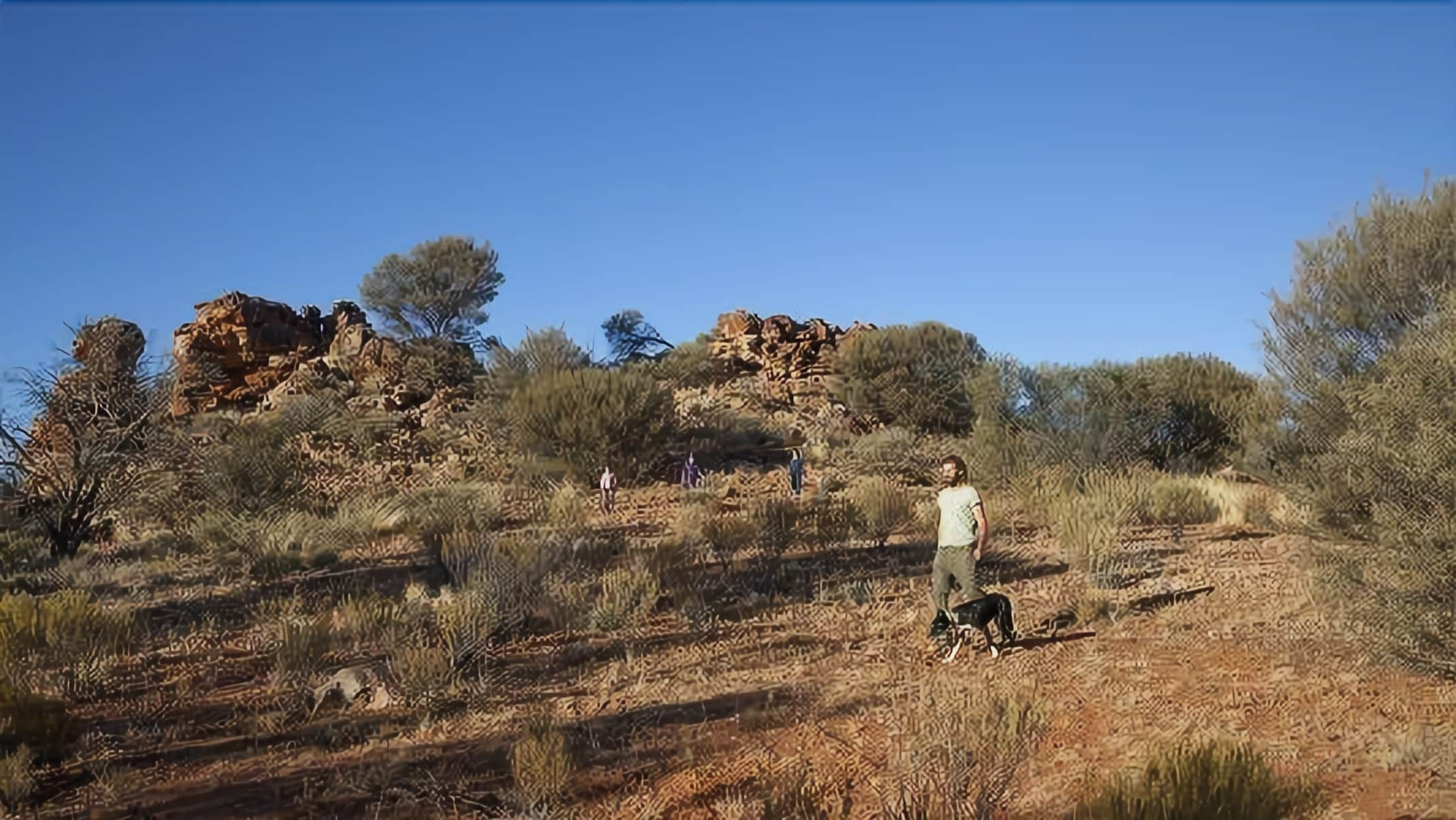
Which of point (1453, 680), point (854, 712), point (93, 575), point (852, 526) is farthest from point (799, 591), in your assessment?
point (93, 575)

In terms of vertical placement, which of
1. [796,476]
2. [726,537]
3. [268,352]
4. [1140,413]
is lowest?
[726,537]

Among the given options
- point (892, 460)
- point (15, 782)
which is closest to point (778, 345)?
point (892, 460)

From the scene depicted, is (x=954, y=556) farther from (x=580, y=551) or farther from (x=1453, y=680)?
(x=580, y=551)

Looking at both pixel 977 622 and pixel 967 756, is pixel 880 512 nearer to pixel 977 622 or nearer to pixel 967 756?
pixel 977 622

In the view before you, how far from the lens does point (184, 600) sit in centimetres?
1148

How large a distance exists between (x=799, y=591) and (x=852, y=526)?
292 cm

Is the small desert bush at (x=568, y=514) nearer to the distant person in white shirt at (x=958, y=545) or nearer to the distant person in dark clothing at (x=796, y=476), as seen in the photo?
the distant person in dark clothing at (x=796, y=476)

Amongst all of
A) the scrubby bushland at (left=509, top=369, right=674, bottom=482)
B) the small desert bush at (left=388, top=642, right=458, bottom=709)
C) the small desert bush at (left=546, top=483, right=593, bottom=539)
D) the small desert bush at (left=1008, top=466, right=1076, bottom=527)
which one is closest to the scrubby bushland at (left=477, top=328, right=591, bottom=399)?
the scrubby bushland at (left=509, top=369, right=674, bottom=482)

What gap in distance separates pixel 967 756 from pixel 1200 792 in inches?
36.5

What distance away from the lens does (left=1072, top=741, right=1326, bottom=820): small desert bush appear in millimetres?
3504

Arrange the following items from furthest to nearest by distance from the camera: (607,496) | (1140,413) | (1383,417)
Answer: (1140,413) < (607,496) < (1383,417)

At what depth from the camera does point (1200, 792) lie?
3.68 metres

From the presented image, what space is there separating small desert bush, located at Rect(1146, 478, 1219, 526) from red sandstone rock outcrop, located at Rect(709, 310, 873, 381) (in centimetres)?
2476

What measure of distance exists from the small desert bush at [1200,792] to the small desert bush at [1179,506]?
11.6 meters
